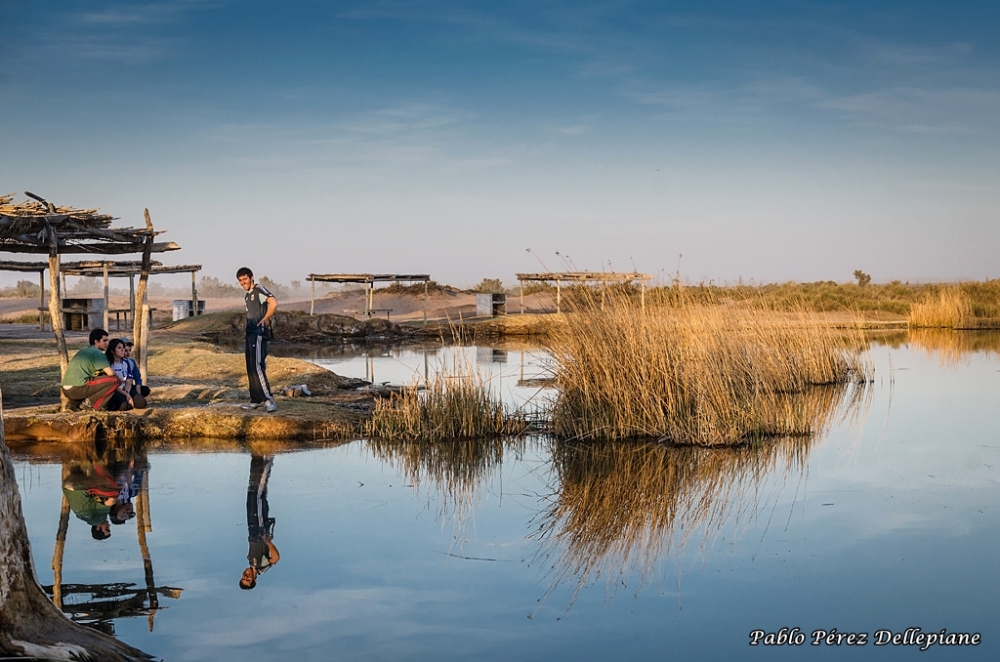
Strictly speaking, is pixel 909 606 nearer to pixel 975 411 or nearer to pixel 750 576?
pixel 750 576

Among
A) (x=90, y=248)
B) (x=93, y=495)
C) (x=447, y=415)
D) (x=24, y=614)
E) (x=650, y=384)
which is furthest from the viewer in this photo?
(x=90, y=248)

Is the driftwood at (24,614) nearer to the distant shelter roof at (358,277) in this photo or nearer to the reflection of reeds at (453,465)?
the reflection of reeds at (453,465)

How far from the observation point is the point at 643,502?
26.7ft

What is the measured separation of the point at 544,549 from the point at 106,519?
320 centimetres

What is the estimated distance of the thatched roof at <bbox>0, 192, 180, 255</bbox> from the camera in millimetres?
11883

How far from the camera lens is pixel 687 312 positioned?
12.0 m

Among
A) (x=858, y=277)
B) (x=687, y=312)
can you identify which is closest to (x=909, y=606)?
(x=687, y=312)

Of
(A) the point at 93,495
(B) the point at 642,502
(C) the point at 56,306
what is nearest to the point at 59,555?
(A) the point at 93,495

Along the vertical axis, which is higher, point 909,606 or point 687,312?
point 687,312

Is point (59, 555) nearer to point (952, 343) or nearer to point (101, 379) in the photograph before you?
point (101, 379)

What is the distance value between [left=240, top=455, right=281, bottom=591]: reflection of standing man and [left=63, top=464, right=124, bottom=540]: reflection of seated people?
0.98 metres

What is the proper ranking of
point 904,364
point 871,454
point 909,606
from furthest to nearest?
point 904,364
point 871,454
point 909,606

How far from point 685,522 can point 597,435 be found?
3554 mm

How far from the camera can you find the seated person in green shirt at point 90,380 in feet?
37.3
